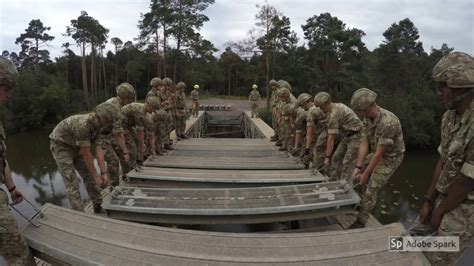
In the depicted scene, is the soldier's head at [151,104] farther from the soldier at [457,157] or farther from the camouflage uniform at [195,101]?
the camouflage uniform at [195,101]

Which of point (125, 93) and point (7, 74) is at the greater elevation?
point (7, 74)

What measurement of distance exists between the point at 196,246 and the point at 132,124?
3.62 meters

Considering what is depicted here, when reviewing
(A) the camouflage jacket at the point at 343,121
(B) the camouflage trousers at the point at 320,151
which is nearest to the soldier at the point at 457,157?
(A) the camouflage jacket at the point at 343,121

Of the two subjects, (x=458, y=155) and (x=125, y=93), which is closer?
(x=458, y=155)

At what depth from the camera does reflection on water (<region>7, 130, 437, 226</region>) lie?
12289mm

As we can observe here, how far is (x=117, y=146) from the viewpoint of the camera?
504 cm

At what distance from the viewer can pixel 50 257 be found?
8.15 ft

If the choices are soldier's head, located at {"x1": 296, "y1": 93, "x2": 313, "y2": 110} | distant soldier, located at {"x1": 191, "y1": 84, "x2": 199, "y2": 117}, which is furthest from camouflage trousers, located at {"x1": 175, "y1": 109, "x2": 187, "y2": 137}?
distant soldier, located at {"x1": 191, "y1": 84, "x2": 199, "y2": 117}

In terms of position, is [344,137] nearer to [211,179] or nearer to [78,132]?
[211,179]

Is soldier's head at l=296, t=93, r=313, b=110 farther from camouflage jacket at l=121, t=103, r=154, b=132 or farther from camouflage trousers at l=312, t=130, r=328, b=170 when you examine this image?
camouflage jacket at l=121, t=103, r=154, b=132

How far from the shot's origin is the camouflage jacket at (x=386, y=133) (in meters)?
3.52

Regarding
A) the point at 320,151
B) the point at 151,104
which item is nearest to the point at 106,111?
the point at 151,104

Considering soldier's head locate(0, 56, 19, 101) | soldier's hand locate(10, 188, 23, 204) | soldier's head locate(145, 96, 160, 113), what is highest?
soldier's head locate(0, 56, 19, 101)

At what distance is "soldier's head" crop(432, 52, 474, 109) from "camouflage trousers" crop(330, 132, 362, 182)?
2419 mm
